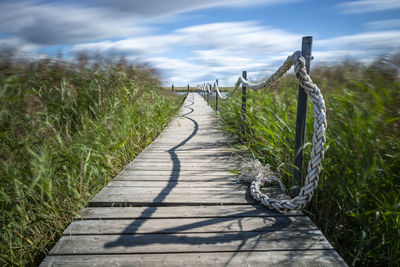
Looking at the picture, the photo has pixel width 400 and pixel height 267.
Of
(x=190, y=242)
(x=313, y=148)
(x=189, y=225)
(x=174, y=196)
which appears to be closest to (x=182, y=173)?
(x=174, y=196)

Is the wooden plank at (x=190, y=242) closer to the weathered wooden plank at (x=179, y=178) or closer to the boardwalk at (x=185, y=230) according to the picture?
the boardwalk at (x=185, y=230)

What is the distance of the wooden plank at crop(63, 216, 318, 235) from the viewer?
60.2 inches


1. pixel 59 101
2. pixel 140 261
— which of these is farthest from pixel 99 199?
pixel 59 101

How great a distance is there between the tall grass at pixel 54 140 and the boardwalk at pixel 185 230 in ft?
0.79

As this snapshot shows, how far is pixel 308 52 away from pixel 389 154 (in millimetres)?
880

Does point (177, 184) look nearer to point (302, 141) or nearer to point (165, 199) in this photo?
point (165, 199)

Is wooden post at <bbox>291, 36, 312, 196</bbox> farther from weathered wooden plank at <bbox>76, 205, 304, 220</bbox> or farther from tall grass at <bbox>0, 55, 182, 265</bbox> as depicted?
tall grass at <bbox>0, 55, 182, 265</bbox>

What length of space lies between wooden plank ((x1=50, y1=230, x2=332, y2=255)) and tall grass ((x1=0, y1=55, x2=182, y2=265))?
0.33 m

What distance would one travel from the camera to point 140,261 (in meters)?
1.28

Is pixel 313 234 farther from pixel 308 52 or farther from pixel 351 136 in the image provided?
pixel 308 52

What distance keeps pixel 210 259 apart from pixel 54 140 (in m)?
1.57

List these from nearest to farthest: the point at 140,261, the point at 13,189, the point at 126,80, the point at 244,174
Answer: the point at 140,261 < the point at 13,189 < the point at 244,174 < the point at 126,80

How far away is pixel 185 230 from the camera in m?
1.53

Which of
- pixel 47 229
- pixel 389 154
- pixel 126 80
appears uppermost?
pixel 126 80
